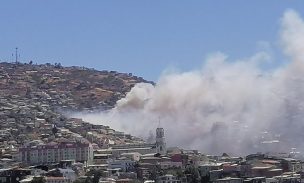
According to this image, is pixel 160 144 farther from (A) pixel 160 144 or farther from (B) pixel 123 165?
(B) pixel 123 165

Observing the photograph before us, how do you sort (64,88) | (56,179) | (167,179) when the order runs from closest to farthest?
1. (56,179)
2. (167,179)
3. (64,88)

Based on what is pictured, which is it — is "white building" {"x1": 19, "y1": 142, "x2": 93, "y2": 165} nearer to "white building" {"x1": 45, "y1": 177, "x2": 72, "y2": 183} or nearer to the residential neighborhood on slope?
the residential neighborhood on slope

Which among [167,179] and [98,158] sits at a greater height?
[98,158]

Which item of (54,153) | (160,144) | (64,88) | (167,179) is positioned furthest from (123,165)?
(64,88)

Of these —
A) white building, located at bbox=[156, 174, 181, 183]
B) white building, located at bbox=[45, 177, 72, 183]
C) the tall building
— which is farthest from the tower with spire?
white building, located at bbox=[45, 177, 72, 183]

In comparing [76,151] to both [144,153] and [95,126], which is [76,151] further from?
[95,126]

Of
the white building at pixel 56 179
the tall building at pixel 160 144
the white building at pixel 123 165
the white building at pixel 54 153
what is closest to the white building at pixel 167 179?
the white building at pixel 56 179

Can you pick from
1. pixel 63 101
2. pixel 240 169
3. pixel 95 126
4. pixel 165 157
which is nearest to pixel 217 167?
pixel 240 169
